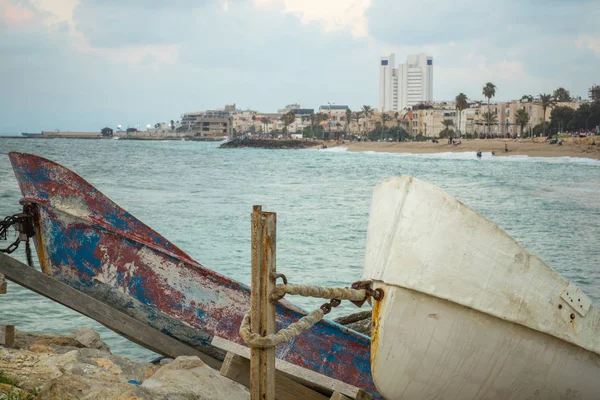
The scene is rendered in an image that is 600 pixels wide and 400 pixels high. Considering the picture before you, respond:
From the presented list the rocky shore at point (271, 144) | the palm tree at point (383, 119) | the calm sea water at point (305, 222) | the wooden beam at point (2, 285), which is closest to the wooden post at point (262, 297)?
the wooden beam at point (2, 285)

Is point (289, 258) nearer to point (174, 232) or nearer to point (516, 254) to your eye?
point (174, 232)

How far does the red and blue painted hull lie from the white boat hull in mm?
1745

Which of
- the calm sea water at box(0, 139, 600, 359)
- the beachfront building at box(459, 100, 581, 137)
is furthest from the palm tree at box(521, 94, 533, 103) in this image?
the calm sea water at box(0, 139, 600, 359)

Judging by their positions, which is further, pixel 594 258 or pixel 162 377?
pixel 594 258

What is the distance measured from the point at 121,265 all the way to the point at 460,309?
3052 millimetres

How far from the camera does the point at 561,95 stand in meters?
126

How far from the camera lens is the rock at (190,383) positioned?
5305 millimetres

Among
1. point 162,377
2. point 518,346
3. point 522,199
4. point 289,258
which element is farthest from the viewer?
point 522,199

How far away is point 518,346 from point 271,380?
166 centimetres

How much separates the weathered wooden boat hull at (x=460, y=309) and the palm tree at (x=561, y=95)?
12061 cm

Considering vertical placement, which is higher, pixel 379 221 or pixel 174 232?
pixel 379 221

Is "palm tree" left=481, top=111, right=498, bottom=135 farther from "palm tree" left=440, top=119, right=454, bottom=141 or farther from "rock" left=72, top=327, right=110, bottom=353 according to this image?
"rock" left=72, top=327, right=110, bottom=353

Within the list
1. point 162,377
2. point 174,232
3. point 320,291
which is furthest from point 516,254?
point 174,232

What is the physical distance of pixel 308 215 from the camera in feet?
92.1
